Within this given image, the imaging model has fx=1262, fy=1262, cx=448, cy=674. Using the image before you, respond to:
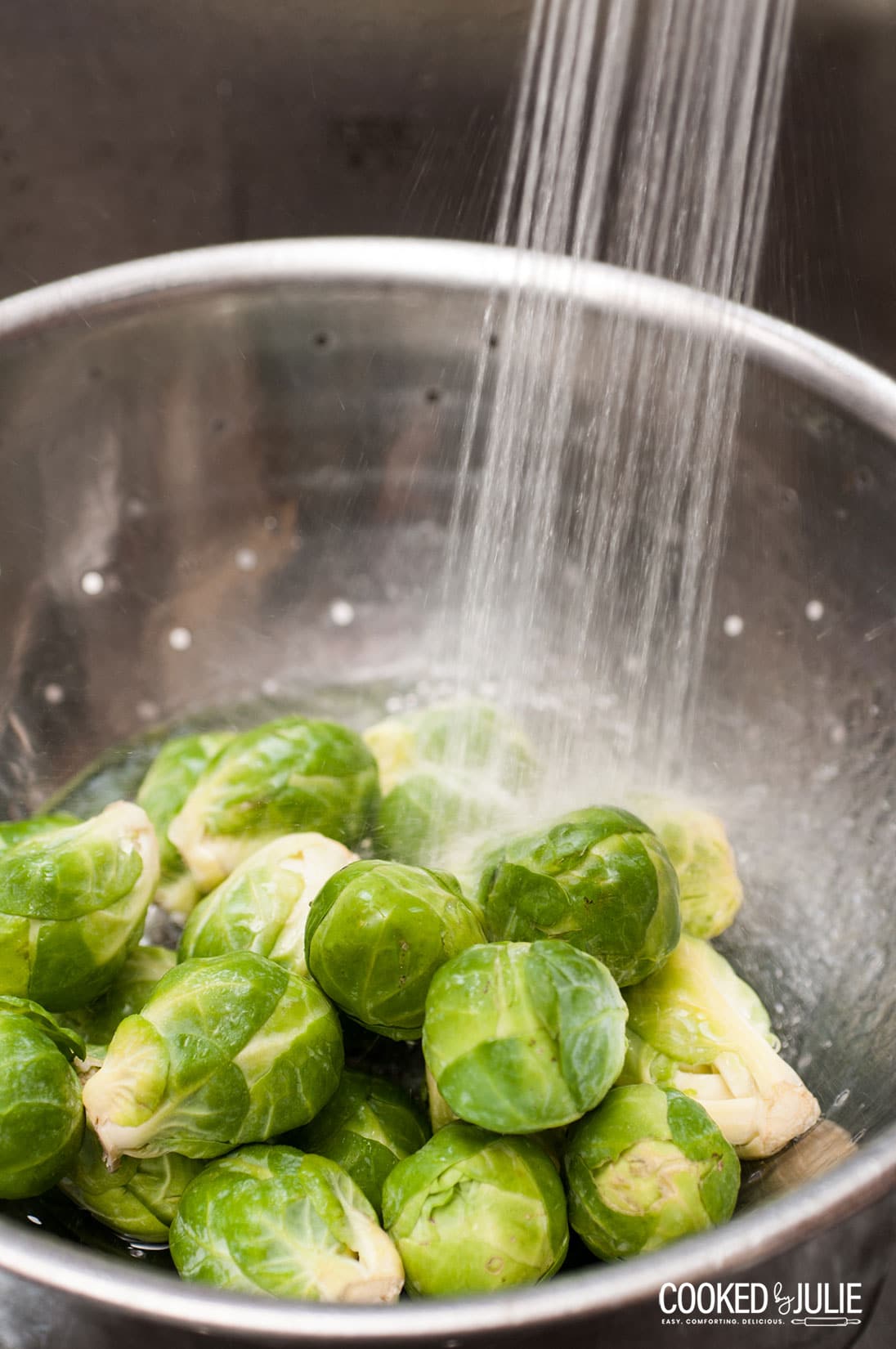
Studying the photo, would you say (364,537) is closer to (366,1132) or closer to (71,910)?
(71,910)

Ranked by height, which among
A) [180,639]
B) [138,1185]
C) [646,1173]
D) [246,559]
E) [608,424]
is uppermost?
[608,424]

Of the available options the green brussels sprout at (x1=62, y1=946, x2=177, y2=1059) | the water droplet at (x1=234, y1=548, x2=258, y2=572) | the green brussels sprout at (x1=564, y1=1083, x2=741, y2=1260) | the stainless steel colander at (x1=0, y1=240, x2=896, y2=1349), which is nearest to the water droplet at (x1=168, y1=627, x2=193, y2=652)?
the stainless steel colander at (x1=0, y1=240, x2=896, y2=1349)

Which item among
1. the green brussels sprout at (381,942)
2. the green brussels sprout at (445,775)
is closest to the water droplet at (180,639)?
the green brussels sprout at (445,775)

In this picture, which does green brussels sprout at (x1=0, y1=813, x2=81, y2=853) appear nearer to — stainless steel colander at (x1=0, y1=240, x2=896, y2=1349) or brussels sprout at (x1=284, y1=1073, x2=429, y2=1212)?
stainless steel colander at (x1=0, y1=240, x2=896, y2=1349)

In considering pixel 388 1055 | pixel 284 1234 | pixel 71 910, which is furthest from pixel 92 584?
pixel 284 1234

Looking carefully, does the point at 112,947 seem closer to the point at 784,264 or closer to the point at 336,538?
the point at 336,538

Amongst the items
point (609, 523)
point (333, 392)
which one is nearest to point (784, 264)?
point (609, 523)
